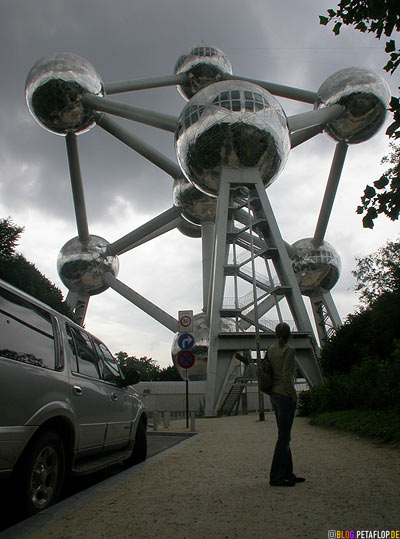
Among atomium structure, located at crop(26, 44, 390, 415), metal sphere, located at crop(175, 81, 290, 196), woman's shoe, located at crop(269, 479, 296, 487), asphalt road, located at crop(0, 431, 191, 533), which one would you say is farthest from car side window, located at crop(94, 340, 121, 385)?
metal sphere, located at crop(175, 81, 290, 196)

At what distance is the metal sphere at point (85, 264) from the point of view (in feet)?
108

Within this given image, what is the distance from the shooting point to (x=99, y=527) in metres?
3.25

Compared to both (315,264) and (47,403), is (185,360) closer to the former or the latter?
(47,403)

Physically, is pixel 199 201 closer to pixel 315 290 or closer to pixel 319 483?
pixel 315 290

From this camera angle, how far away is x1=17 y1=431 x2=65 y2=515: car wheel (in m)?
3.50

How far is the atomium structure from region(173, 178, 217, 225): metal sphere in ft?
0.31

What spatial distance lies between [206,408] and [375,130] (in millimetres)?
20689

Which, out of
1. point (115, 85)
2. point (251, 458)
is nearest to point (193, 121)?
point (115, 85)

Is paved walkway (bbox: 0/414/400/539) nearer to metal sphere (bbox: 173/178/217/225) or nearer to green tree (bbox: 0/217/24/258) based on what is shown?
green tree (bbox: 0/217/24/258)

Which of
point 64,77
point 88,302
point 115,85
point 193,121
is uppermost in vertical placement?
point 115,85

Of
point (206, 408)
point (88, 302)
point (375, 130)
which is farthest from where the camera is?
point (88, 302)

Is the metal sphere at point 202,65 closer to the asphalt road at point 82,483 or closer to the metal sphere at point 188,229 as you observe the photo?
the metal sphere at point 188,229

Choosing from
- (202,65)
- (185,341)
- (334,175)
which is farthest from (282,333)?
(202,65)

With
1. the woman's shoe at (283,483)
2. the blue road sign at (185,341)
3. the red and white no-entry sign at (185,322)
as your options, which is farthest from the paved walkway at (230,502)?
the red and white no-entry sign at (185,322)
